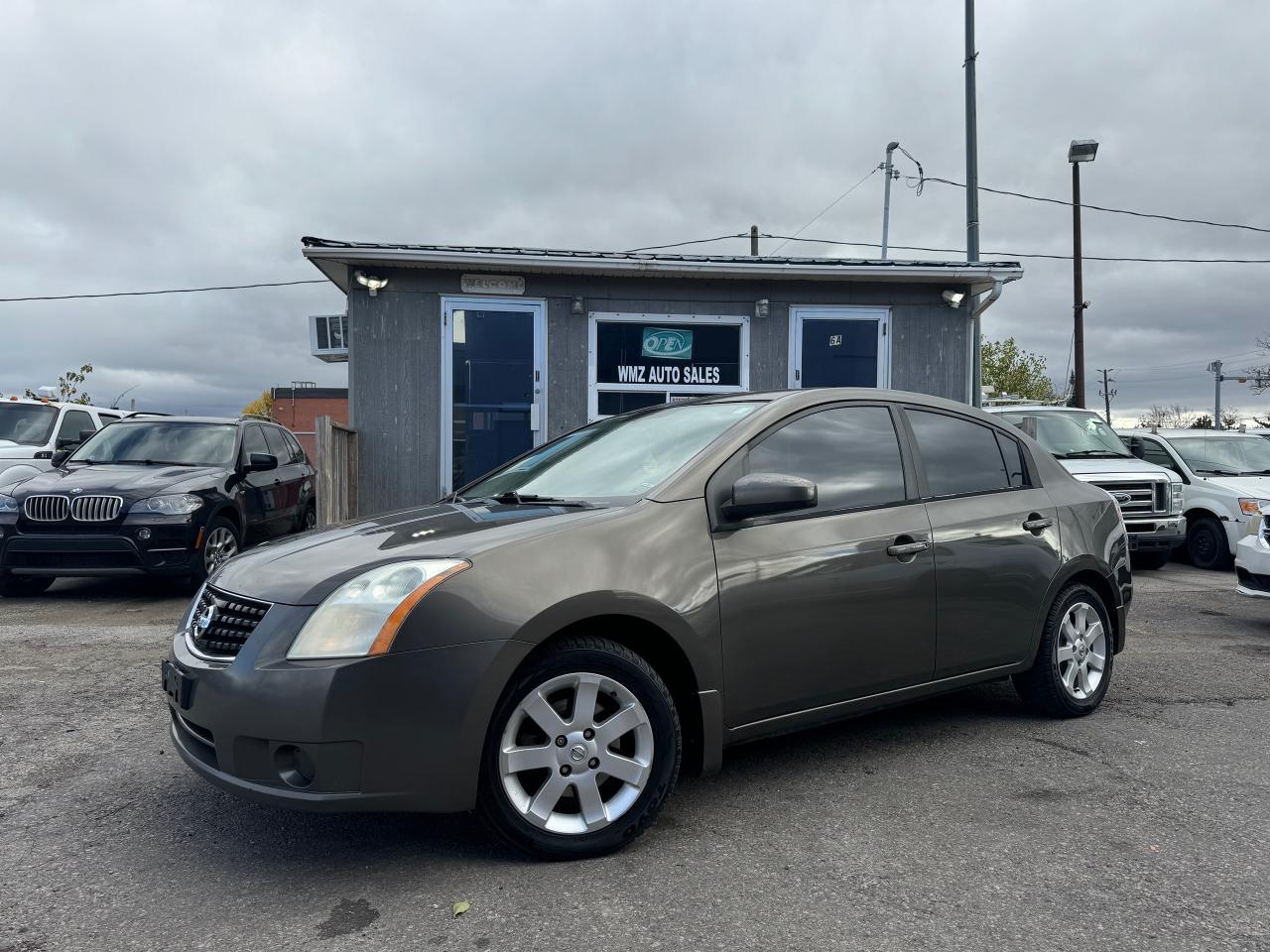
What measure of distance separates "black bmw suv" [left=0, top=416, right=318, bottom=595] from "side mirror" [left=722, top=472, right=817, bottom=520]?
5908mm

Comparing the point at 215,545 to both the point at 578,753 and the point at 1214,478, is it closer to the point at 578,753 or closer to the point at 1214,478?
the point at 578,753

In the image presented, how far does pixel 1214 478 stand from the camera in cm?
1114

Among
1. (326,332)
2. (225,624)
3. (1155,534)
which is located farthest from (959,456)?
(326,332)

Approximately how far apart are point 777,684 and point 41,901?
7.69ft

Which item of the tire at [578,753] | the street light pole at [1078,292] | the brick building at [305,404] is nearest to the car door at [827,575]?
the tire at [578,753]

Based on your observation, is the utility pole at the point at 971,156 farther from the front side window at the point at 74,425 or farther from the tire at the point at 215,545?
the front side window at the point at 74,425

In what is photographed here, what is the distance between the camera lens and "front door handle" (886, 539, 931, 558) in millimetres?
3689

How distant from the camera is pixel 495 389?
10969 mm

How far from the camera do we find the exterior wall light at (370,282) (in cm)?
1051

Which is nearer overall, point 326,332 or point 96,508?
point 96,508

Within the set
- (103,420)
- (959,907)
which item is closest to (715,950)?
(959,907)

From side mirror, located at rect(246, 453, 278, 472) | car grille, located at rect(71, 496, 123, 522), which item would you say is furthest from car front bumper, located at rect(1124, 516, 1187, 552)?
car grille, located at rect(71, 496, 123, 522)

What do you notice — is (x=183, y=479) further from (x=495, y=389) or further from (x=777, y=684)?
(x=777, y=684)

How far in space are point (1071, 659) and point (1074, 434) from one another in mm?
7633
